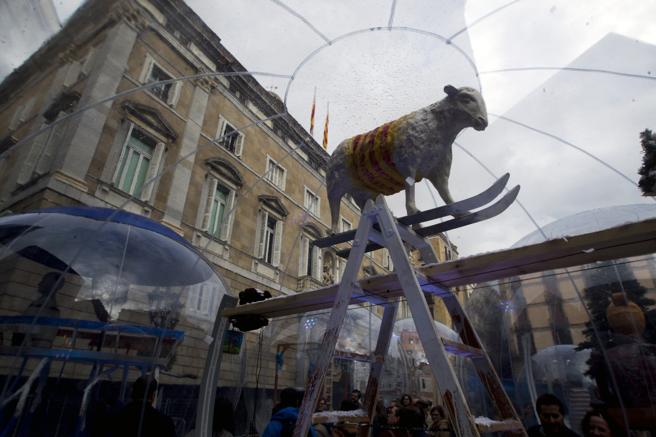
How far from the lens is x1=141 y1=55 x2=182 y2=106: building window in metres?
11.2

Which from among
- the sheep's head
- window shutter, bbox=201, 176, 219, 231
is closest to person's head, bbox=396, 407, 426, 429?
the sheep's head

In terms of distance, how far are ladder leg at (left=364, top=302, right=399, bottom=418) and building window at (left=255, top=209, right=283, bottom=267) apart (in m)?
12.1

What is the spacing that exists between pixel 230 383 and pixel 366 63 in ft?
16.9

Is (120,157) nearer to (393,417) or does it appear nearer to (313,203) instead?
(313,203)

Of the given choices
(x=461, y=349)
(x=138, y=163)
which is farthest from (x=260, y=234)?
(x=461, y=349)

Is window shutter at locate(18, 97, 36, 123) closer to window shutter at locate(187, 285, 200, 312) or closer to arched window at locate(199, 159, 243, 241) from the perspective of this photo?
window shutter at locate(187, 285, 200, 312)

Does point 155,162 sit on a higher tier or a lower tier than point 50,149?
higher

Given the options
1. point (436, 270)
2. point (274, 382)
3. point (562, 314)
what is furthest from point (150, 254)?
point (562, 314)

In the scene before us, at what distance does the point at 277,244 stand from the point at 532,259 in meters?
14.4

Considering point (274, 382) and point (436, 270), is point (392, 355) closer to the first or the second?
point (274, 382)

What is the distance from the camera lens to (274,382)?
5555mm

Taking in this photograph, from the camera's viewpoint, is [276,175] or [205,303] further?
[276,175]

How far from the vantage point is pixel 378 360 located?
9.43 ft

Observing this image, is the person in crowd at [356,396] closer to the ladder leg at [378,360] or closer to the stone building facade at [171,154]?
the stone building facade at [171,154]
